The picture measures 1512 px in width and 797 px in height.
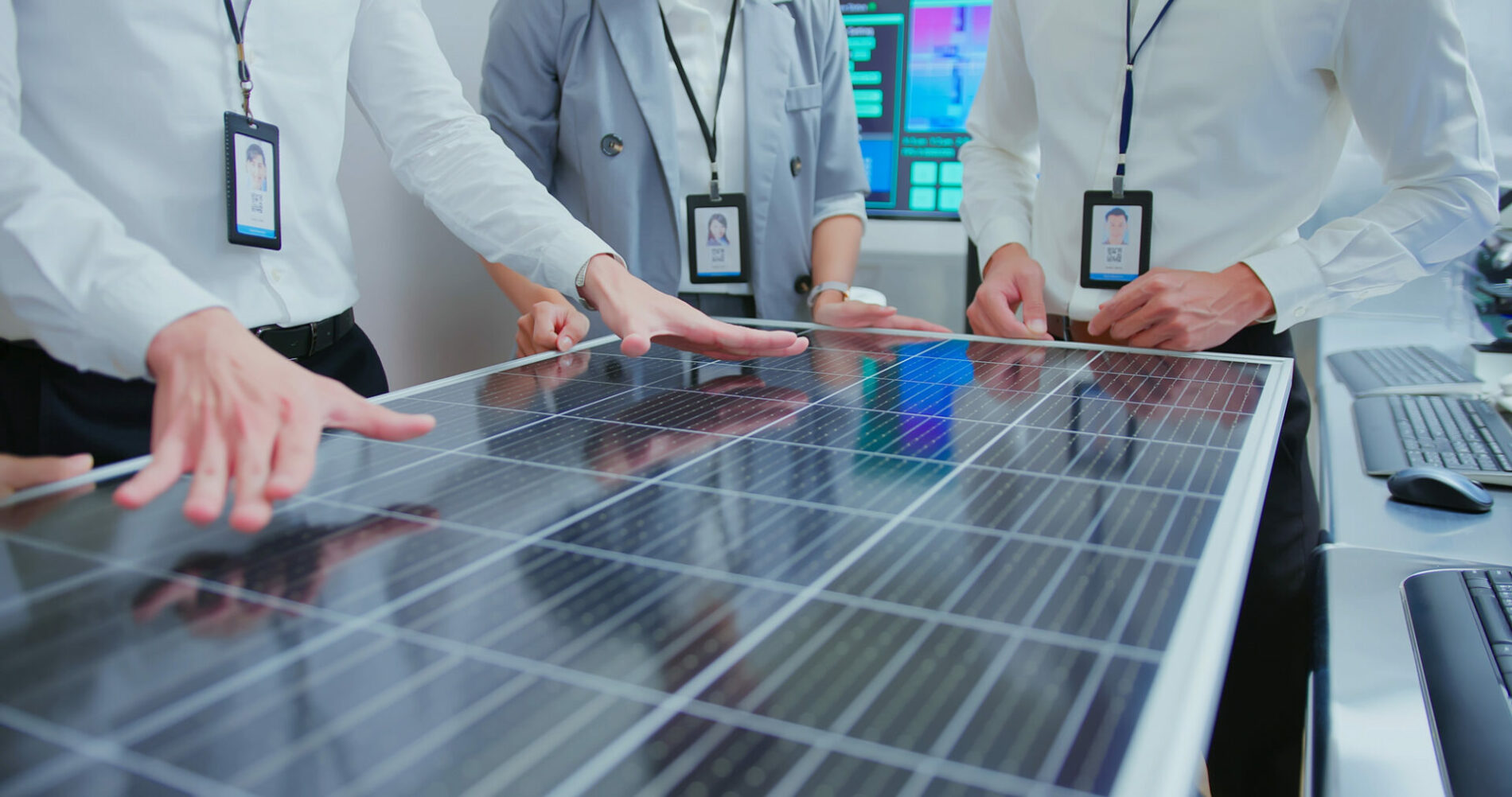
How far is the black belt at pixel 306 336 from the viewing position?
4.60 ft

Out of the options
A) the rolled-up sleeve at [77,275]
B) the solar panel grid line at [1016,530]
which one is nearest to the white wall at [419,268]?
the rolled-up sleeve at [77,275]

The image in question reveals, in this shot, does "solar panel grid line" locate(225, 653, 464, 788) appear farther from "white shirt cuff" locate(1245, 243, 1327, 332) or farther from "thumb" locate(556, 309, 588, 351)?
"white shirt cuff" locate(1245, 243, 1327, 332)

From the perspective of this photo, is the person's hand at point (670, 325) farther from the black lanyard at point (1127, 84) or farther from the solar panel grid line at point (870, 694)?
the solar panel grid line at point (870, 694)

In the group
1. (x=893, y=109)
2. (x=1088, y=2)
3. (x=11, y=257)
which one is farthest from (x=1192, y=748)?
(x=893, y=109)

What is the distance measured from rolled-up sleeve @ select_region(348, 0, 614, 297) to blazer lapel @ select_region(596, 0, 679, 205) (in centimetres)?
49

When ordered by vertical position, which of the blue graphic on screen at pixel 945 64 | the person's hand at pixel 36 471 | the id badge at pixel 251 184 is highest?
the blue graphic on screen at pixel 945 64

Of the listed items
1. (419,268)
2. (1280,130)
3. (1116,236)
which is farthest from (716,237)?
(1280,130)

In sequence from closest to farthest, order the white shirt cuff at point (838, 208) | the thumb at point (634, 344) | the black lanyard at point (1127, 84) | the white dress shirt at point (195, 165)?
the white dress shirt at point (195, 165) → the thumb at point (634, 344) → the black lanyard at point (1127, 84) → the white shirt cuff at point (838, 208)

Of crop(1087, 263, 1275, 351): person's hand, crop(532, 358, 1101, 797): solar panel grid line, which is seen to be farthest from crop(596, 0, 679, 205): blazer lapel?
crop(532, 358, 1101, 797): solar panel grid line

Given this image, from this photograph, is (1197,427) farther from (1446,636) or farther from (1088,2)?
(1088,2)

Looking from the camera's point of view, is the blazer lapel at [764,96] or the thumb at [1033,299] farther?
the blazer lapel at [764,96]

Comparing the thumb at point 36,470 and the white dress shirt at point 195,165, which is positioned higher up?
the white dress shirt at point 195,165

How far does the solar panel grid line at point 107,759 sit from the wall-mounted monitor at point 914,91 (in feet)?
9.80

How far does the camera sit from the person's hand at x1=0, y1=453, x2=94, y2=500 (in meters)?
0.85
